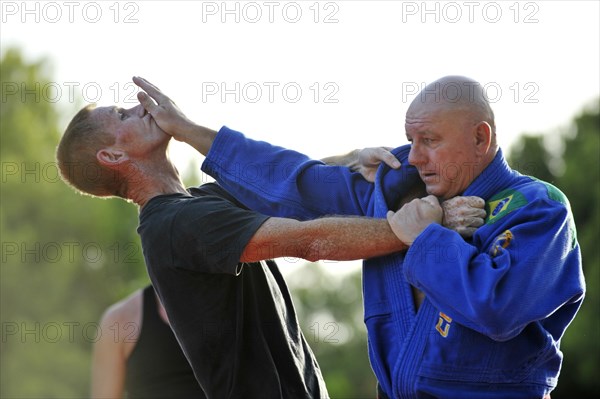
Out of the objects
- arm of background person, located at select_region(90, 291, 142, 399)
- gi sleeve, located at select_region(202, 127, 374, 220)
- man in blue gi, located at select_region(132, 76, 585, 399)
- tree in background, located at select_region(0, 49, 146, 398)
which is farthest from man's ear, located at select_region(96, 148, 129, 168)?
tree in background, located at select_region(0, 49, 146, 398)

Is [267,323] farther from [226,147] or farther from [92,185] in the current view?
[92,185]

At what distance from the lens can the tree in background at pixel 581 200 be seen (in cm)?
1762

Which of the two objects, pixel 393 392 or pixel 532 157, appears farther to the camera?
pixel 532 157

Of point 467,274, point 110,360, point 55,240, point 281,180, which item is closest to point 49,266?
point 55,240

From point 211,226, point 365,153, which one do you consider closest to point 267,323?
point 211,226

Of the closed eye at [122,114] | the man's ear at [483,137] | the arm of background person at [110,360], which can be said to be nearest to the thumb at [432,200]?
the man's ear at [483,137]

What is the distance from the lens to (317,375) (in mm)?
4676

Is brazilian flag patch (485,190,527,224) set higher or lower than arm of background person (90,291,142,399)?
higher

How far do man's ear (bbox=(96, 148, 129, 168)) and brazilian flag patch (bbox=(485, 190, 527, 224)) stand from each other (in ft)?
6.47

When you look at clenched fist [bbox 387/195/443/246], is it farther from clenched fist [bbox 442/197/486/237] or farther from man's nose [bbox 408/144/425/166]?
man's nose [bbox 408/144/425/166]

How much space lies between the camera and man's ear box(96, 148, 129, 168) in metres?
4.88

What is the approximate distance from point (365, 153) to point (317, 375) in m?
1.16

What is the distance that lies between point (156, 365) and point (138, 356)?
0.19 m

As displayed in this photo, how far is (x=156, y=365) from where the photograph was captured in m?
6.25
